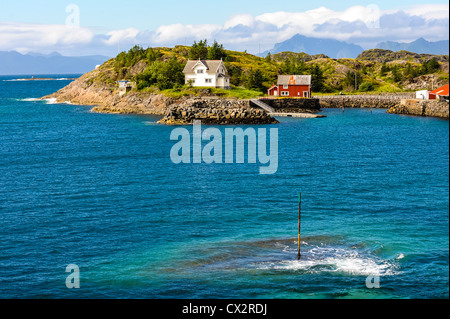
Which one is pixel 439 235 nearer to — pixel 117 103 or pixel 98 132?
pixel 98 132

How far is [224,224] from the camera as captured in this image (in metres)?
52.3

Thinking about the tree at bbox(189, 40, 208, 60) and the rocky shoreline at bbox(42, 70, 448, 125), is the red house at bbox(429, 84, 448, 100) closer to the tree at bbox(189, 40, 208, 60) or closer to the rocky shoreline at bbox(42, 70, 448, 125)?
the rocky shoreline at bbox(42, 70, 448, 125)

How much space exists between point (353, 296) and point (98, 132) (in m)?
92.0

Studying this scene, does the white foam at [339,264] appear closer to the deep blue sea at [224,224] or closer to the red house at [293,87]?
the deep blue sea at [224,224]

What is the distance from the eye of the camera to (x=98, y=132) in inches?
4697

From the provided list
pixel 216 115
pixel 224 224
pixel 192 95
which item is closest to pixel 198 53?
pixel 192 95

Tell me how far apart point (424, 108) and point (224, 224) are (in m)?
104

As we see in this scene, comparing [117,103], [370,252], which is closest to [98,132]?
[117,103]

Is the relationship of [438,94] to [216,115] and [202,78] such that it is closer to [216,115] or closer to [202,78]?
[216,115]

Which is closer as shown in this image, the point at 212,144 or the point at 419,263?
the point at 419,263

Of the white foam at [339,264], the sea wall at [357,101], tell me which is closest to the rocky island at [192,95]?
the sea wall at [357,101]

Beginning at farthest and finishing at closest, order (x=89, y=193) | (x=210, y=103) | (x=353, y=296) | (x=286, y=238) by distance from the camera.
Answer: (x=210, y=103), (x=89, y=193), (x=286, y=238), (x=353, y=296)

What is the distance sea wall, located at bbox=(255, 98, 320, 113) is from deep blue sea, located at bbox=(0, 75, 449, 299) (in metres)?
59.7

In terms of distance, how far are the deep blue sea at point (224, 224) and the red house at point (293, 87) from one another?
238 feet
